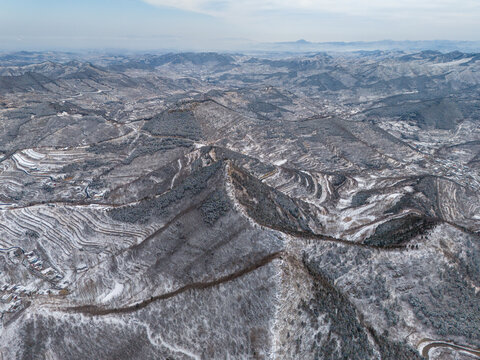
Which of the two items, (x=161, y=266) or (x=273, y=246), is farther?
(x=161, y=266)

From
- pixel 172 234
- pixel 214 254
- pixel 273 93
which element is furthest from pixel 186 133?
pixel 273 93

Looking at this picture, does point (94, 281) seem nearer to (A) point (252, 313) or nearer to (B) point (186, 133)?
(A) point (252, 313)

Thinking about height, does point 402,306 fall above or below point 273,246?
below

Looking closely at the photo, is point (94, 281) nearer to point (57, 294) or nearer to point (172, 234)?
point (57, 294)

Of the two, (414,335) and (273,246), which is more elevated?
(273,246)

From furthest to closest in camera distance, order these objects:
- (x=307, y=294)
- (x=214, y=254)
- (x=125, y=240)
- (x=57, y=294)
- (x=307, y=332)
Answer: (x=125, y=240), (x=57, y=294), (x=214, y=254), (x=307, y=294), (x=307, y=332)

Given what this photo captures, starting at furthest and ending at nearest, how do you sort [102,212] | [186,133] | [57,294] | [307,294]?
[186,133] < [102,212] < [57,294] < [307,294]

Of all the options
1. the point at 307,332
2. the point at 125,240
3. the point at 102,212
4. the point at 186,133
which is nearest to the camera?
the point at 307,332

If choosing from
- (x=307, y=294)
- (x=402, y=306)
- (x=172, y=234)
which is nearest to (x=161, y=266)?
(x=172, y=234)

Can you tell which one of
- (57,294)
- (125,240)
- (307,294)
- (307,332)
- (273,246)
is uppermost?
(273,246)
